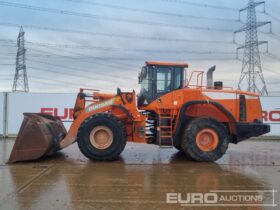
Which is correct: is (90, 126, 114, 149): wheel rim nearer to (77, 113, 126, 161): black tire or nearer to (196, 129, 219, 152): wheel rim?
(77, 113, 126, 161): black tire

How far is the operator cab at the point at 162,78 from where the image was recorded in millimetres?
10820

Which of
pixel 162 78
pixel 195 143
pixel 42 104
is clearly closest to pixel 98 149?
pixel 195 143

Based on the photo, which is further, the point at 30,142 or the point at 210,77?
the point at 210,77

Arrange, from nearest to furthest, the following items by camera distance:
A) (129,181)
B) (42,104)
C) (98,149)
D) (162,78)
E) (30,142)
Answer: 1. (129,181)
2. (30,142)
3. (98,149)
4. (162,78)
5. (42,104)

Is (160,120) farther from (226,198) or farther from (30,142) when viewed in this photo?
(226,198)

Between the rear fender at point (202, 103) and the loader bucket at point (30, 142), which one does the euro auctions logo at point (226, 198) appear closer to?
the rear fender at point (202, 103)

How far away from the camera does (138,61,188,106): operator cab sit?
10.8m

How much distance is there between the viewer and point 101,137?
33.5ft

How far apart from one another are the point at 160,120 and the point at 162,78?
4.02 ft

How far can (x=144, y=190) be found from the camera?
675cm

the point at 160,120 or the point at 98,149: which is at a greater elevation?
the point at 160,120

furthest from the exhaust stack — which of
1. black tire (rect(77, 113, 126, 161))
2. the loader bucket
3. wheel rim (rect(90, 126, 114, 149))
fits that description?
the loader bucket

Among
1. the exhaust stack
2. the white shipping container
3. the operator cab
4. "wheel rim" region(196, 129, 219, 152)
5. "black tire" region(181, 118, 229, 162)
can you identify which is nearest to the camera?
"black tire" region(181, 118, 229, 162)

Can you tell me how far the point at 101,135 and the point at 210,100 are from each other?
318cm
